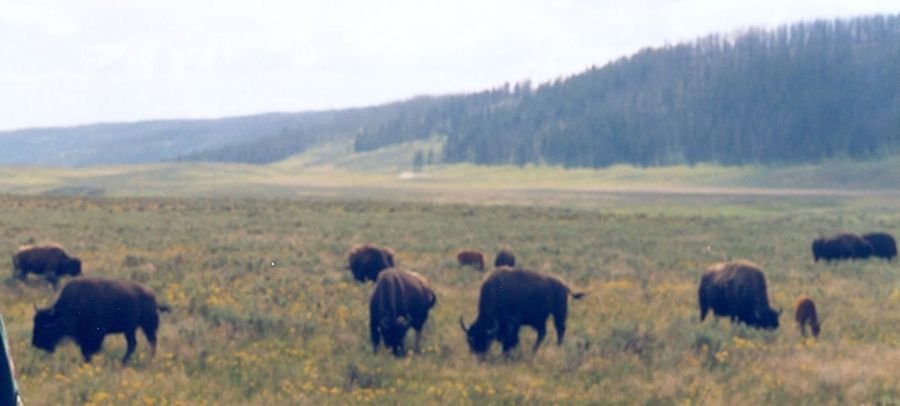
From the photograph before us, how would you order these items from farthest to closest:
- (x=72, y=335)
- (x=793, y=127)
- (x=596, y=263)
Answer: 1. (x=793, y=127)
2. (x=596, y=263)
3. (x=72, y=335)

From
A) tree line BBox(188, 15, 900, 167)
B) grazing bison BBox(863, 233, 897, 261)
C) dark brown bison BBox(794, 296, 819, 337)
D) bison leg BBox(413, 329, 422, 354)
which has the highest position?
tree line BBox(188, 15, 900, 167)

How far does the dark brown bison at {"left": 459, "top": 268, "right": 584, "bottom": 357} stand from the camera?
13328 mm

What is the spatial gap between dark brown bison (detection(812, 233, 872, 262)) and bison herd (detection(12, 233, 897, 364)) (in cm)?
1459

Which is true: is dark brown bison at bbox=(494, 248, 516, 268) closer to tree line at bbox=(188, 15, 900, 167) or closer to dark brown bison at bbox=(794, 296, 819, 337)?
dark brown bison at bbox=(794, 296, 819, 337)

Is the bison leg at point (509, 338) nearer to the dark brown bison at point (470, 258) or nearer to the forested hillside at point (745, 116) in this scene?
the dark brown bison at point (470, 258)

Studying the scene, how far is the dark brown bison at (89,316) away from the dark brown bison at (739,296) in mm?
10221

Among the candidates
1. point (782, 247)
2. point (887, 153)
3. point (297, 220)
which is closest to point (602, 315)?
point (782, 247)

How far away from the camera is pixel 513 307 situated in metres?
13.7

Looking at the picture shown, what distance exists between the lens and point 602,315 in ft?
55.3

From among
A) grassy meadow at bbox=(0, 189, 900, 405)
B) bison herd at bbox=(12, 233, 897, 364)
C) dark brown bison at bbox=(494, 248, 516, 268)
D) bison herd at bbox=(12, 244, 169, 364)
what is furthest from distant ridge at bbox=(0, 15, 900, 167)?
bison herd at bbox=(12, 244, 169, 364)

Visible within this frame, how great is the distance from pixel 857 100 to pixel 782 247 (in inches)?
5597

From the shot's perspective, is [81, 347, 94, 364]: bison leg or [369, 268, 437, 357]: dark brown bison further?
[369, 268, 437, 357]: dark brown bison

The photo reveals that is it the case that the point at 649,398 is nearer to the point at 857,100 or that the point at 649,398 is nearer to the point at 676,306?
the point at 676,306

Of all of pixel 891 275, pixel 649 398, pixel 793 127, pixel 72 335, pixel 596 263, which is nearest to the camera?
pixel 649 398
